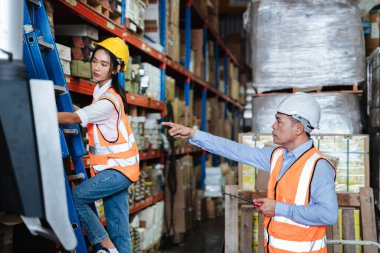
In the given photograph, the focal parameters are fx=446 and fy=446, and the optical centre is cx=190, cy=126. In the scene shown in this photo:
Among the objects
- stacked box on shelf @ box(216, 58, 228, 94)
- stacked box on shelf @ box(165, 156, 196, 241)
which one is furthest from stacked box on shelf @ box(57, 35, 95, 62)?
stacked box on shelf @ box(216, 58, 228, 94)

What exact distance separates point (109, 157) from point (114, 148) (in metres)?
0.08

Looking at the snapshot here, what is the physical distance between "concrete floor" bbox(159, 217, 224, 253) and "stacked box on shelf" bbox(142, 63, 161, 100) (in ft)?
7.49

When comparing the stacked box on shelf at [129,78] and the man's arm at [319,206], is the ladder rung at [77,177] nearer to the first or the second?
the man's arm at [319,206]

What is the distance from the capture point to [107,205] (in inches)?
139

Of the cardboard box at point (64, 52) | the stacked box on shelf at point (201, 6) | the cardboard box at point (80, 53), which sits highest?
the stacked box on shelf at point (201, 6)

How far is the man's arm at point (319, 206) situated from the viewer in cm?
253

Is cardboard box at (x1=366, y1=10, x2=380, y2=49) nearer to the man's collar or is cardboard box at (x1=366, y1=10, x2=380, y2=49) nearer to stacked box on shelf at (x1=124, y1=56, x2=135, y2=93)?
stacked box on shelf at (x1=124, y1=56, x2=135, y2=93)

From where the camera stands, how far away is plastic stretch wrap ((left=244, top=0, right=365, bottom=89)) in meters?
5.32

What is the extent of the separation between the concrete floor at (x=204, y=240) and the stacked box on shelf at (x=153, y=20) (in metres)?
3.14

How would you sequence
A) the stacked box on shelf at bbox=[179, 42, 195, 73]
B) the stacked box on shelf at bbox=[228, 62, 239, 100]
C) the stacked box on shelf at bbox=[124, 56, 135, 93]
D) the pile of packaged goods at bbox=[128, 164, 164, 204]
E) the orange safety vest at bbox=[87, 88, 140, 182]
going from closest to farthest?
the orange safety vest at bbox=[87, 88, 140, 182] → the stacked box on shelf at bbox=[124, 56, 135, 93] → the pile of packaged goods at bbox=[128, 164, 164, 204] → the stacked box on shelf at bbox=[179, 42, 195, 73] → the stacked box on shelf at bbox=[228, 62, 239, 100]

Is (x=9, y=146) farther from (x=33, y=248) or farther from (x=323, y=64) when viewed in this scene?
(x=323, y=64)

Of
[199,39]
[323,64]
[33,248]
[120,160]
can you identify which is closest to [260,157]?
[120,160]

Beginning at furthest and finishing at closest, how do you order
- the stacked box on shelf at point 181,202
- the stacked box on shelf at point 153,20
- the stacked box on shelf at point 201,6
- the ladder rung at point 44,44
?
the stacked box on shelf at point 201,6 → the stacked box on shelf at point 181,202 → the stacked box on shelf at point 153,20 → the ladder rung at point 44,44

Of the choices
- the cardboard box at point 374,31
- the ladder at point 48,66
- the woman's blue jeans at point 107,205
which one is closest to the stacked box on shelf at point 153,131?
the woman's blue jeans at point 107,205
